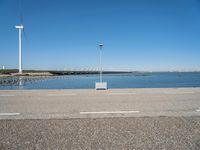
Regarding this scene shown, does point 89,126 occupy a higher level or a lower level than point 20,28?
lower

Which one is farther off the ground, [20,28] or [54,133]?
[20,28]

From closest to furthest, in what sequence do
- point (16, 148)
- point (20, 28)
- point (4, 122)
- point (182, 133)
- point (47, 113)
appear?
point (16, 148), point (182, 133), point (4, 122), point (47, 113), point (20, 28)

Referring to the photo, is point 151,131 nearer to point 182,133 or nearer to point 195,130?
point 182,133

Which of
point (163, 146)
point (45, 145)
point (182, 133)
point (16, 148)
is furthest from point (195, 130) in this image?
point (16, 148)

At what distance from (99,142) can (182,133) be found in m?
2.28

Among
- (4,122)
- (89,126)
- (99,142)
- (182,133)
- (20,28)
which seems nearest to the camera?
(99,142)

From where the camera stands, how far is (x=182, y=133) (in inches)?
237

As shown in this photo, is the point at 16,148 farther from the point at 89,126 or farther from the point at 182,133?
the point at 182,133

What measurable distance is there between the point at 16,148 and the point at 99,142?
1.81 m

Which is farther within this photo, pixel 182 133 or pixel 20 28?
pixel 20 28

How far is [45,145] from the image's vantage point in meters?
5.12

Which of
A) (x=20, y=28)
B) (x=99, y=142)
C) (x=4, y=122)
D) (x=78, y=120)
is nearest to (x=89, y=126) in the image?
(x=78, y=120)

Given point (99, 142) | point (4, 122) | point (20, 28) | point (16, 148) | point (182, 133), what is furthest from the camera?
point (20, 28)

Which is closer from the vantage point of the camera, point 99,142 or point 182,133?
point 99,142
